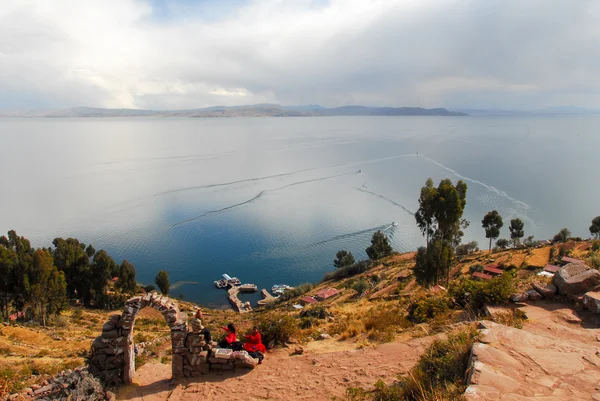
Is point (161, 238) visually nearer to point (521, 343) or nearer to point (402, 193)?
point (402, 193)

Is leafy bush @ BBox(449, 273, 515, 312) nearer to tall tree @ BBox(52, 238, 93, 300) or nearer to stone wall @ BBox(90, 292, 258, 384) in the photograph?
stone wall @ BBox(90, 292, 258, 384)

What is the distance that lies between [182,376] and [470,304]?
9.01 meters

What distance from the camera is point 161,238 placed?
5809 cm

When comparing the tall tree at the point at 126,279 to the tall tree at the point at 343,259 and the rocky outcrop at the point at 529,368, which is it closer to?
the tall tree at the point at 343,259

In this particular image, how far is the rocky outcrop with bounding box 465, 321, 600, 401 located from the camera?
6.07 meters

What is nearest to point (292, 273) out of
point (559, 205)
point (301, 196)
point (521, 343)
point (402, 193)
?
point (301, 196)

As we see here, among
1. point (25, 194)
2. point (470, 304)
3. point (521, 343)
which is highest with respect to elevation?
point (521, 343)

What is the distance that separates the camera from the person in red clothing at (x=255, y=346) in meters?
11.3

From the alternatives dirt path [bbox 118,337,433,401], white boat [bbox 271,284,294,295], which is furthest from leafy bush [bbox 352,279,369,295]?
dirt path [bbox 118,337,433,401]

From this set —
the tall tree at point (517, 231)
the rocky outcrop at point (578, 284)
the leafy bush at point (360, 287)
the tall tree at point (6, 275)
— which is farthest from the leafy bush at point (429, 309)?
the tall tree at point (517, 231)

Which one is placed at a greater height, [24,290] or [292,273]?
[24,290]

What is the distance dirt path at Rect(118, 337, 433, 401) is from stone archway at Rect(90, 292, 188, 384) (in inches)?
24.4

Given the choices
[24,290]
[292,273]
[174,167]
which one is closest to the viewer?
[24,290]

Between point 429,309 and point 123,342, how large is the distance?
971 cm
